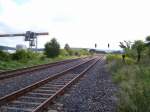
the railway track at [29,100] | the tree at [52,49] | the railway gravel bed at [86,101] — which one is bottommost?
the railway gravel bed at [86,101]

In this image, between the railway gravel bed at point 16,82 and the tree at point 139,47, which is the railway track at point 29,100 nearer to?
the railway gravel bed at point 16,82

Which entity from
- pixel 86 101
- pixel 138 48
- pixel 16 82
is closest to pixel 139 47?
pixel 138 48

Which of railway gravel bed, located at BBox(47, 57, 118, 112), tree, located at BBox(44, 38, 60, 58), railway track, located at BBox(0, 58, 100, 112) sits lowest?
railway gravel bed, located at BBox(47, 57, 118, 112)

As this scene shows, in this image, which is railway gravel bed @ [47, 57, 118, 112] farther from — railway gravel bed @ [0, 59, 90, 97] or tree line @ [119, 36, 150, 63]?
tree line @ [119, 36, 150, 63]

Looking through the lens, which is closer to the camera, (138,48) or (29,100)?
(29,100)

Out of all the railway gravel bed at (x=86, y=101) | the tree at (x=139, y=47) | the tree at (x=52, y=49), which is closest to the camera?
the railway gravel bed at (x=86, y=101)

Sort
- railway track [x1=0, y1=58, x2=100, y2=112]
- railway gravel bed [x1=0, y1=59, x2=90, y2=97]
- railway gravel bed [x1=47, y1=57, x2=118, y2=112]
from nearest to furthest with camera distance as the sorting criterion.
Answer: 1. railway track [x1=0, y1=58, x2=100, y2=112]
2. railway gravel bed [x1=47, y1=57, x2=118, y2=112]
3. railway gravel bed [x1=0, y1=59, x2=90, y2=97]

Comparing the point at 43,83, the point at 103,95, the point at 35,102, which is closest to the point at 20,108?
the point at 35,102

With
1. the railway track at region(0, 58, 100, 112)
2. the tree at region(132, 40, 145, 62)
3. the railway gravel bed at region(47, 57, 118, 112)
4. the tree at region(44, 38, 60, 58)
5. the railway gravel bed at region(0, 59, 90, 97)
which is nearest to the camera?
the railway track at region(0, 58, 100, 112)

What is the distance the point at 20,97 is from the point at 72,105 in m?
2.03

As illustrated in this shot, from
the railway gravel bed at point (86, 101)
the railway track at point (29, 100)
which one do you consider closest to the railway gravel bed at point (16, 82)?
the railway track at point (29, 100)

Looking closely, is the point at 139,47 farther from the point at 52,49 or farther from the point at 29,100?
the point at 29,100

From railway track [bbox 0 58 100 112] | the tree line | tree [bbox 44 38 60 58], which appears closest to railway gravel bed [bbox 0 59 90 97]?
railway track [bbox 0 58 100 112]

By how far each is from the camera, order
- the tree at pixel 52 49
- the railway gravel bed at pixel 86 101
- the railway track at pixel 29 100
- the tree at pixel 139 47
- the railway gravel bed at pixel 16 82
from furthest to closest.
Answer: the tree at pixel 52 49, the tree at pixel 139 47, the railway gravel bed at pixel 16 82, the railway gravel bed at pixel 86 101, the railway track at pixel 29 100
